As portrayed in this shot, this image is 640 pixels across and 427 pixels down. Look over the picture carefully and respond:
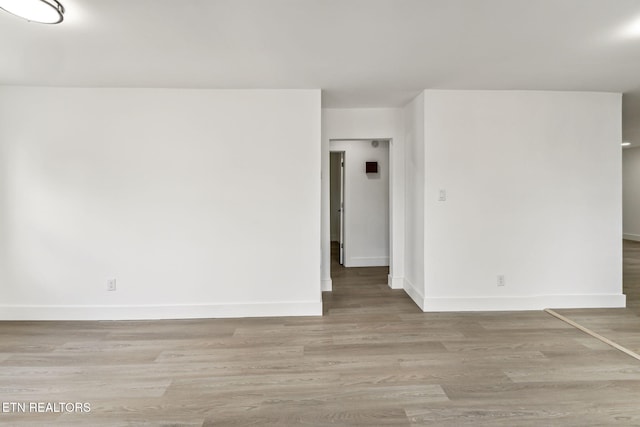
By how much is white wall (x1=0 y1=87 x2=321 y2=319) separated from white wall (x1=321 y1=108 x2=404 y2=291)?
835 mm

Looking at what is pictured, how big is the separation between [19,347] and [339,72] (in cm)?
351

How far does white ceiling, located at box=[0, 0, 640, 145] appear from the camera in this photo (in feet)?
6.19

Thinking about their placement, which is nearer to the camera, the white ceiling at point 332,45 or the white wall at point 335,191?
the white ceiling at point 332,45

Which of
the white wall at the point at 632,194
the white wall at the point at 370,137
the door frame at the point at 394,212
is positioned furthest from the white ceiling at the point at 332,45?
the white wall at the point at 632,194

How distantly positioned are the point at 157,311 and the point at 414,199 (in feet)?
9.96

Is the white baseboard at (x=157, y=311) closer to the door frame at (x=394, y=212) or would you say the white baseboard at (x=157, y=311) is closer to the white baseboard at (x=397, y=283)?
the door frame at (x=394, y=212)

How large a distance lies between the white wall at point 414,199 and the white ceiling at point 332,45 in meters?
0.51

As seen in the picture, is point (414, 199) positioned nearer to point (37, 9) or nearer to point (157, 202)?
point (157, 202)

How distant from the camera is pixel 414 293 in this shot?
12.3 ft

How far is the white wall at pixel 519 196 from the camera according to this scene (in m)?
3.38

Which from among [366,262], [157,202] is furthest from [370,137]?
[157,202]

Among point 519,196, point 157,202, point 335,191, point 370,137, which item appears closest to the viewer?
point 157,202

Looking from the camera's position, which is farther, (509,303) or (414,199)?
(414,199)

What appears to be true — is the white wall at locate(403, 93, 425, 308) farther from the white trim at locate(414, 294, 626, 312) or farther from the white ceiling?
the white ceiling
